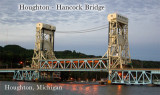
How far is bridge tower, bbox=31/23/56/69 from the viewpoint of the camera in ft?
302

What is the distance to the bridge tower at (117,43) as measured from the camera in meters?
76.1

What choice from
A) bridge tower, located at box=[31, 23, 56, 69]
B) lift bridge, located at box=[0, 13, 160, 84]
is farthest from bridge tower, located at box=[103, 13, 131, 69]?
bridge tower, located at box=[31, 23, 56, 69]

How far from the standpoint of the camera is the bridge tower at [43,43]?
92.1m

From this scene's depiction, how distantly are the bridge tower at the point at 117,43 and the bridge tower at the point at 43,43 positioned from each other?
990 inches

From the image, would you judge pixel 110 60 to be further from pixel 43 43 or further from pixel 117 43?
pixel 43 43

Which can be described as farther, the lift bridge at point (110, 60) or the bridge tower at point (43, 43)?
the bridge tower at point (43, 43)

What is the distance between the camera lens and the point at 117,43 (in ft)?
251

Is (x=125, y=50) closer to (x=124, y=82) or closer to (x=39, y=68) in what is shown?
(x=124, y=82)

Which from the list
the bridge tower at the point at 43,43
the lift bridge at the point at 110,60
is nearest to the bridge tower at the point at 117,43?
the lift bridge at the point at 110,60

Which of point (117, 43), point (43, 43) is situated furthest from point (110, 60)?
point (43, 43)

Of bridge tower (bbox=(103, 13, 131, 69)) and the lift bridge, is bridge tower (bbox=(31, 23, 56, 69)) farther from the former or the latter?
bridge tower (bbox=(103, 13, 131, 69))

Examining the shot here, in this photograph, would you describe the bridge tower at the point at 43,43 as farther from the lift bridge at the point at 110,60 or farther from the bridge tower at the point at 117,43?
the bridge tower at the point at 117,43

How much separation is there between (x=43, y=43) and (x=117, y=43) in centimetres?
2878

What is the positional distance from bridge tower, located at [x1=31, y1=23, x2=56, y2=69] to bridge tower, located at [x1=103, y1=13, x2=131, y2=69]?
25.2 m
